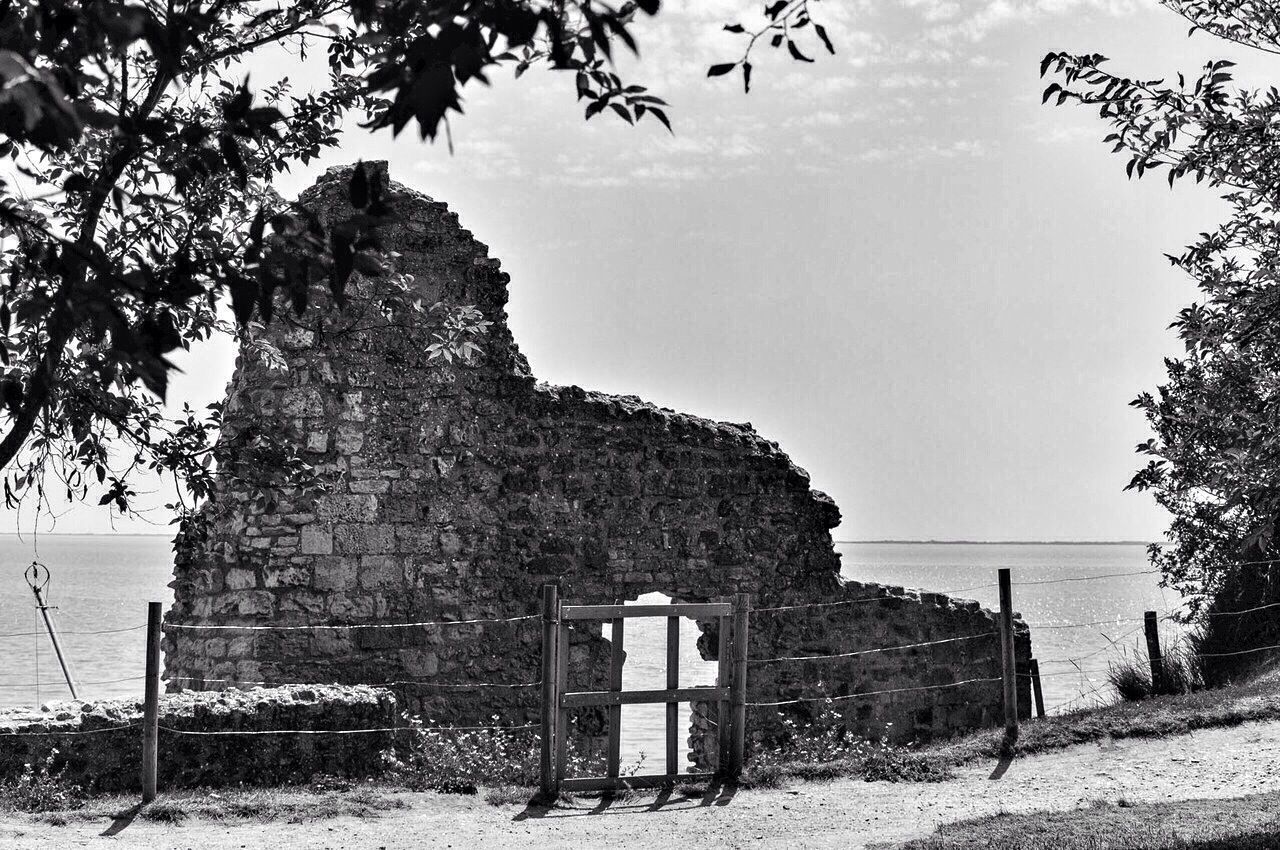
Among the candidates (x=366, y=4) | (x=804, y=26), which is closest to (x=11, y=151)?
(x=366, y=4)

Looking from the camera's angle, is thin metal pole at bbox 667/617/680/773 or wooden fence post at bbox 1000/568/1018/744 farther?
wooden fence post at bbox 1000/568/1018/744

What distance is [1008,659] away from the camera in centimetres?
1057

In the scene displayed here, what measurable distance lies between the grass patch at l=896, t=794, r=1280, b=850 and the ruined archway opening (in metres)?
4.63

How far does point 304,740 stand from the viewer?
8914 millimetres

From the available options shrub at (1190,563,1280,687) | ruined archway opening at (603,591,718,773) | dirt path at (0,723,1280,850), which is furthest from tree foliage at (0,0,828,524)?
shrub at (1190,563,1280,687)

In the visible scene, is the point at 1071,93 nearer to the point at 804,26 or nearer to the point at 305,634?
the point at 804,26

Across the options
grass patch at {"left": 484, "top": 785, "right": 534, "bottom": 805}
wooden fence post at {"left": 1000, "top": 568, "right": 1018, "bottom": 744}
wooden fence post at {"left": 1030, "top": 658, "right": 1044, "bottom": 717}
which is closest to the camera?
grass patch at {"left": 484, "top": 785, "right": 534, "bottom": 805}

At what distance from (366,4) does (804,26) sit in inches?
53.6

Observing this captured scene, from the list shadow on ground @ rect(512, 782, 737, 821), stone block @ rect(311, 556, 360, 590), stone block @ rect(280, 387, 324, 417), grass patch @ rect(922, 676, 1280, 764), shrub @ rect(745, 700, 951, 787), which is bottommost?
shadow on ground @ rect(512, 782, 737, 821)

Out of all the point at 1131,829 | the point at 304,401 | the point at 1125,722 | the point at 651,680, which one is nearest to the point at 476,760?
the point at 304,401

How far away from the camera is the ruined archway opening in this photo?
1523 centimetres

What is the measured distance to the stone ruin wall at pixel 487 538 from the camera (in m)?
11.1

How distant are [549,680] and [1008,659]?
407 cm

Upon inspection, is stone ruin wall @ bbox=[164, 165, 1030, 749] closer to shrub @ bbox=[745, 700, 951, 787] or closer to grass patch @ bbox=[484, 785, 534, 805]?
shrub @ bbox=[745, 700, 951, 787]
